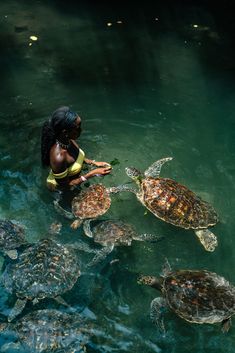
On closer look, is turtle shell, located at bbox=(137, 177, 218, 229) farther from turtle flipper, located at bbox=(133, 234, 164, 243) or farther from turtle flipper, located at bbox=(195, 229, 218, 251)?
turtle flipper, located at bbox=(133, 234, 164, 243)

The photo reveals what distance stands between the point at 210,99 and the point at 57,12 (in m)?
5.72

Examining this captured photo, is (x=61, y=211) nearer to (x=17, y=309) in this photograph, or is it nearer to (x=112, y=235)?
(x=112, y=235)

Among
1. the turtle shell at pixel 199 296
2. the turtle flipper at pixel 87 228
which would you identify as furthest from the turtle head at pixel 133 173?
the turtle shell at pixel 199 296

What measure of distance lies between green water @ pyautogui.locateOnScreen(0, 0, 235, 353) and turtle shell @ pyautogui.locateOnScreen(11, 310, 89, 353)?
0.27 meters

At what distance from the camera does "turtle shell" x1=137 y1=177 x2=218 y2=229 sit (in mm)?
5445

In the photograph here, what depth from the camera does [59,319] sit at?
418 cm

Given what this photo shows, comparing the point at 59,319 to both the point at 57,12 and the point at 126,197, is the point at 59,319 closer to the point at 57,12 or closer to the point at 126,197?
the point at 126,197

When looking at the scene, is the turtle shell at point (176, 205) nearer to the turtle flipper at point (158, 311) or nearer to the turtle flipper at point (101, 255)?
the turtle flipper at point (101, 255)

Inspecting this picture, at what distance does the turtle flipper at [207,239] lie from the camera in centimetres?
536

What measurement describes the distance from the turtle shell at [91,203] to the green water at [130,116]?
1.15 ft

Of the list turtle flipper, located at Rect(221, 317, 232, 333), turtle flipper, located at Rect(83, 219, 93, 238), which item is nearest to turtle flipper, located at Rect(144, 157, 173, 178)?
turtle flipper, located at Rect(83, 219, 93, 238)

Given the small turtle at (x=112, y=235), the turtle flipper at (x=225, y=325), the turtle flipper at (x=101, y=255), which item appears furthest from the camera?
the small turtle at (x=112, y=235)

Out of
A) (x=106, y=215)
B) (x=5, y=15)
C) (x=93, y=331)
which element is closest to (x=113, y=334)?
(x=93, y=331)

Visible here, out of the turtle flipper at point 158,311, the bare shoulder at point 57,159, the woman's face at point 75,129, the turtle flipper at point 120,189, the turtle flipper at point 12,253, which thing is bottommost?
the turtle flipper at point 158,311
